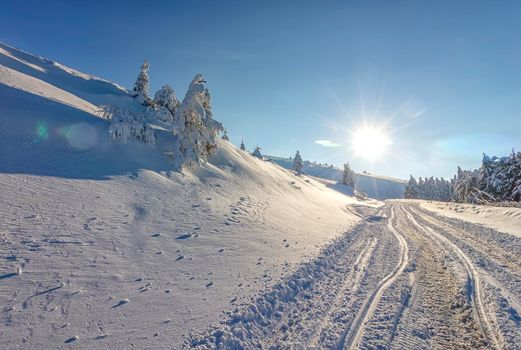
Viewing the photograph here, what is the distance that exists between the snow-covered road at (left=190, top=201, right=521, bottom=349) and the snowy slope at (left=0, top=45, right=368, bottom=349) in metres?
0.77

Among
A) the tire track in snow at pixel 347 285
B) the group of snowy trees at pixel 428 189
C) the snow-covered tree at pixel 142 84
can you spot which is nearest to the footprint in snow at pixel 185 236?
the tire track in snow at pixel 347 285

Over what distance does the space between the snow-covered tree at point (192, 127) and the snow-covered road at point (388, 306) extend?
481 inches

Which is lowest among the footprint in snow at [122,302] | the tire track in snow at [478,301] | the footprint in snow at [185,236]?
the footprint in snow at [122,302]

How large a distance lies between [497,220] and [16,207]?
28.7 metres

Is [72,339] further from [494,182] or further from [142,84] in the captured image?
[494,182]

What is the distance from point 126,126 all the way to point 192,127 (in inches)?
178

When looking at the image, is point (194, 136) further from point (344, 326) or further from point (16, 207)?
point (344, 326)

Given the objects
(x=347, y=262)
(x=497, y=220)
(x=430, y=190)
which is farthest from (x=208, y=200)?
(x=430, y=190)

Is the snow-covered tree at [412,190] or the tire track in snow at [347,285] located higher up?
the snow-covered tree at [412,190]

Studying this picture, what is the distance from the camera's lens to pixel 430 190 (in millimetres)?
116438

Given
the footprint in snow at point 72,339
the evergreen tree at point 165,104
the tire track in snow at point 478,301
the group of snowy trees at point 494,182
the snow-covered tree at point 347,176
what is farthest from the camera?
the snow-covered tree at point 347,176

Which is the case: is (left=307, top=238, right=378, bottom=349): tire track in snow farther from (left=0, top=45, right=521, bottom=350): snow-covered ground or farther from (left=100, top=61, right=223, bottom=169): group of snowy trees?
(left=100, top=61, right=223, bottom=169): group of snowy trees

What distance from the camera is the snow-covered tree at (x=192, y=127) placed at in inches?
810

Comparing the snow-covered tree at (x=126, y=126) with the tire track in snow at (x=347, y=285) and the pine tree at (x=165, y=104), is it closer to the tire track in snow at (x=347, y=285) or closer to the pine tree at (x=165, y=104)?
the pine tree at (x=165, y=104)
